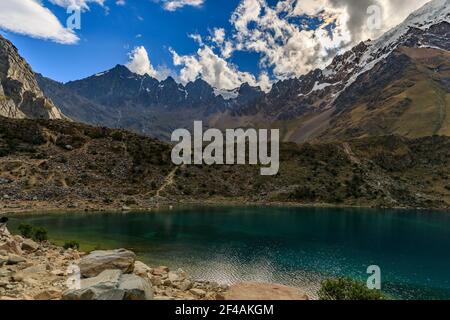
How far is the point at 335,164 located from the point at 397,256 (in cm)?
11519

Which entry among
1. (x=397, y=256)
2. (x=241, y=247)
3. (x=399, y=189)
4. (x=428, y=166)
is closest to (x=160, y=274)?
(x=241, y=247)

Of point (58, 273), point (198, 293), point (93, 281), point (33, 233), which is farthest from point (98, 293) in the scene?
point (33, 233)

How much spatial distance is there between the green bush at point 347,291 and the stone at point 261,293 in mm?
9709

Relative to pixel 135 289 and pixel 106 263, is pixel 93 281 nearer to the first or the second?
pixel 135 289

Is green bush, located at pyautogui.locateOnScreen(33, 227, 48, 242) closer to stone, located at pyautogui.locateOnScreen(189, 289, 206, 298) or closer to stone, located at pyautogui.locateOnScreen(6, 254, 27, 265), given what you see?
stone, located at pyautogui.locateOnScreen(6, 254, 27, 265)

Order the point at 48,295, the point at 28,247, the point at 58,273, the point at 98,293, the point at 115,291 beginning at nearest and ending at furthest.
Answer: the point at 98,293
the point at 115,291
the point at 48,295
the point at 58,273
the point at 28,247

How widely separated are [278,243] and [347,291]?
4586 cm

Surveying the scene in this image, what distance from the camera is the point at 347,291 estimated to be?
31438 mm

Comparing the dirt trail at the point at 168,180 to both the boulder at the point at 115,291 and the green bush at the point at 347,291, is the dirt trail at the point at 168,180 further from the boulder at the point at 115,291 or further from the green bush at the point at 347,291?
the boulder at the point at 115,291

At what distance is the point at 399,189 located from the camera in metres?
172

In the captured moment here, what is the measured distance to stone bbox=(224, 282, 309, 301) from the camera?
2180 centimetres

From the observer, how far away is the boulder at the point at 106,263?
27516mm

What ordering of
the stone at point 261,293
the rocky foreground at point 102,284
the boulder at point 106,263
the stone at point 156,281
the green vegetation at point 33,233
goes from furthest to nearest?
1. the green vegetation at point 33,233
2. the stone at point 156,281
3. the boulder at point 106,263
4. the stone at point 261,293
5. the rocky foreground at point 102,284

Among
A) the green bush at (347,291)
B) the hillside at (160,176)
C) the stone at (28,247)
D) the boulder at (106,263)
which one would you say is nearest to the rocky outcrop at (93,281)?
the boulder at (106,263)
